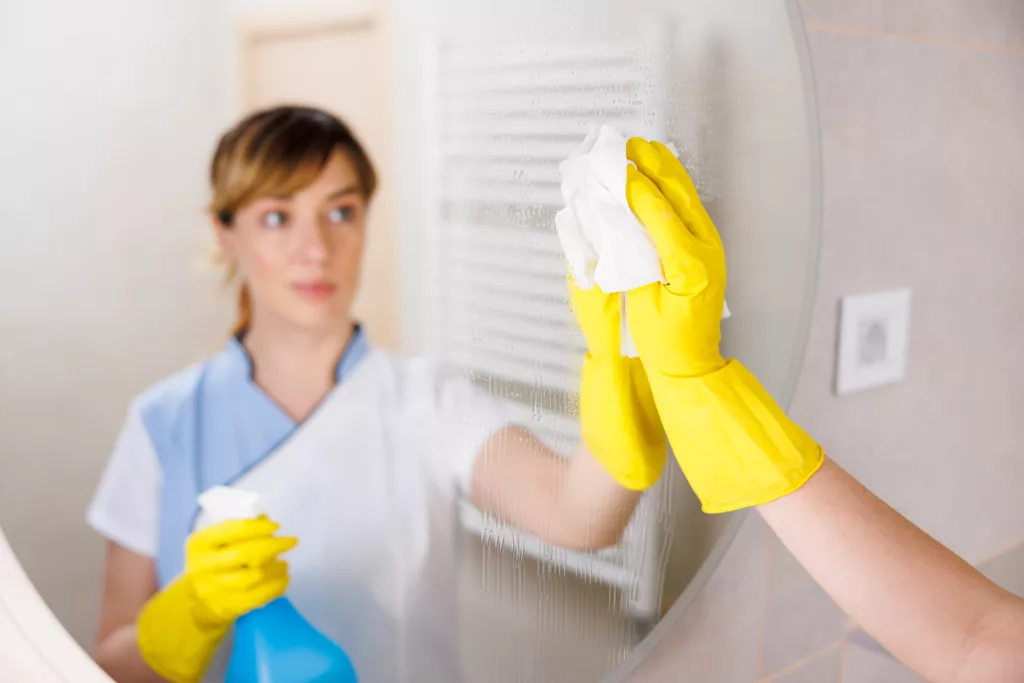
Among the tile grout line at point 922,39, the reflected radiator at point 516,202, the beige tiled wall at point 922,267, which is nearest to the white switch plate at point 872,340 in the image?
the beige tiled wall at point 922,267

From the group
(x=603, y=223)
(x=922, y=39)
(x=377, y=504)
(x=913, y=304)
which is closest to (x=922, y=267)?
(x=913, y=304)

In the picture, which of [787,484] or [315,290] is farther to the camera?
[787,484]

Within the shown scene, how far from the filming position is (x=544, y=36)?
56 centimetres

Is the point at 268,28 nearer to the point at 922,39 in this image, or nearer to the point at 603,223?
the point at 603,223

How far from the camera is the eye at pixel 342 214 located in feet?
1.48

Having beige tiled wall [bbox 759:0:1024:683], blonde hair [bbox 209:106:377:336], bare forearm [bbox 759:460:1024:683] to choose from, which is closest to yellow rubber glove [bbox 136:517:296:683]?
blonde hair [bbox 209:106:377:336]

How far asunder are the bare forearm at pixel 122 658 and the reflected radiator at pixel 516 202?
7.9 inches

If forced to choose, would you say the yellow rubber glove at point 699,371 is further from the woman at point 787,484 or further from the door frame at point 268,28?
the door frame at point 268,28

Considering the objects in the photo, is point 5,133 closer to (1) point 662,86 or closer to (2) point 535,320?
(2) point 535,320

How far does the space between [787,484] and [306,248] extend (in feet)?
1.15

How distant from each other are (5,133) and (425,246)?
0.71 ft

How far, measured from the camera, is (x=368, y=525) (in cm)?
49

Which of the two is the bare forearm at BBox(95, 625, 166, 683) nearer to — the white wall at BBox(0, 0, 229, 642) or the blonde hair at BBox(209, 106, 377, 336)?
the white wall at BBox(0, 0, 229, 642)

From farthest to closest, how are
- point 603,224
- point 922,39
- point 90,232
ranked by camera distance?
1. point 922,39
2. point 603,224
3. point 90,232
